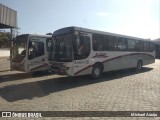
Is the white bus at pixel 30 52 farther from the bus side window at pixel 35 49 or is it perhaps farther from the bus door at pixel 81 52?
the bus door at pixel 81 52

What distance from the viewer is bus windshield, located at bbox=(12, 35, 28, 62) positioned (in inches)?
609

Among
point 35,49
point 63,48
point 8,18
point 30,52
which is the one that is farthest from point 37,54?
point 8,18

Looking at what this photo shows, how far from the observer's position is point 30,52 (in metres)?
15.6

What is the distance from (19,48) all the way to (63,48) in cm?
494

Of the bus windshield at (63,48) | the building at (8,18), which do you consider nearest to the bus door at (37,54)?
the bus windshield at (63,48)

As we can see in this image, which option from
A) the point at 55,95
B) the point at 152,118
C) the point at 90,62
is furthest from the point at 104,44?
the point at 152,118

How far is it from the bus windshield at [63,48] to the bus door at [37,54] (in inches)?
110

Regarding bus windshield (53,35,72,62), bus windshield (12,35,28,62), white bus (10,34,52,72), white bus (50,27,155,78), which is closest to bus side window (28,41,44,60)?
white bus (10,34,52,72)

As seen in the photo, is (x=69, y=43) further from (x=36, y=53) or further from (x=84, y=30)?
(x=36, y=53)

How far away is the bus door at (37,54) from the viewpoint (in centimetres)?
1562

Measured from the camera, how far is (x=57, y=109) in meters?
7.54

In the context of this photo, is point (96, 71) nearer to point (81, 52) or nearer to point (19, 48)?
point (81, 52)

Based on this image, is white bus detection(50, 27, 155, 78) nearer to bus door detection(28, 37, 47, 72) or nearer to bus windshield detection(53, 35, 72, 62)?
bus windshield detection(53, 35, 72, 62)

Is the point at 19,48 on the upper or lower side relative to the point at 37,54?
upper
